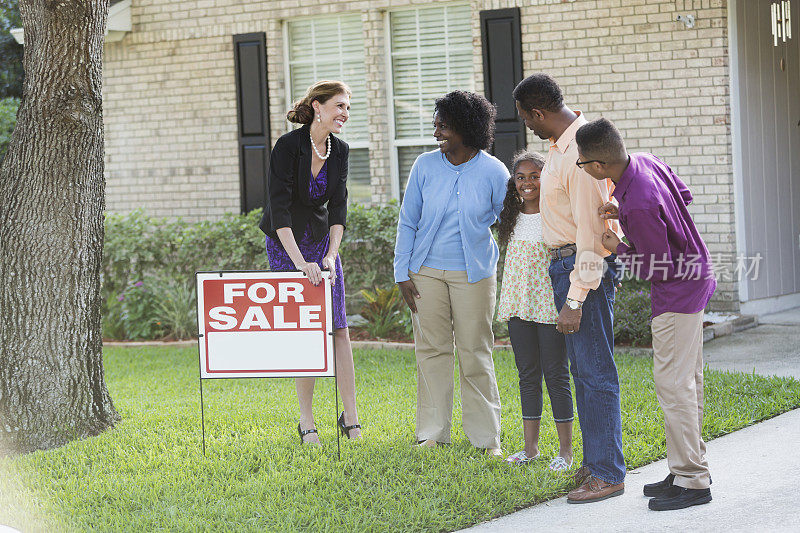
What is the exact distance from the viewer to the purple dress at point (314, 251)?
5980 millimetres

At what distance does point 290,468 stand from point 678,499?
6.64 ft

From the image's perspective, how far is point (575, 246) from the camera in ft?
16.1

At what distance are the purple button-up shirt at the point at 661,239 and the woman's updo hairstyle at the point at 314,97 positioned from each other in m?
1.92

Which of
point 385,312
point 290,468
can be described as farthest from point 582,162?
point 385,312

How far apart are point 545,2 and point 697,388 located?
6421 mm

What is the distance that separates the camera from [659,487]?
4891 millimetres

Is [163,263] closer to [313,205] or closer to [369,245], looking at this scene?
[369,245]

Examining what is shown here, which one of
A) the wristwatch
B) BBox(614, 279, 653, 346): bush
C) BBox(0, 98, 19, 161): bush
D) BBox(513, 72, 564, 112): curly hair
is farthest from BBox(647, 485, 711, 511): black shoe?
BBox(0, 98, 19, 161): bush

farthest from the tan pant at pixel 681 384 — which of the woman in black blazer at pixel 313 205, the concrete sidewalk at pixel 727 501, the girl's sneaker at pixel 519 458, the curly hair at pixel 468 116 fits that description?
the woman in black blazer at pixel 313 205

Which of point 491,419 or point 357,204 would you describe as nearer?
point 491,419

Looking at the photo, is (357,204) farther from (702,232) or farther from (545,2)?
(702,232)

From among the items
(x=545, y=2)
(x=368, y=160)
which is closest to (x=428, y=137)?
(x=368, y=160)

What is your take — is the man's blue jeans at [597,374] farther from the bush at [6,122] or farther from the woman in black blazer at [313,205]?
the bush at [6,122]

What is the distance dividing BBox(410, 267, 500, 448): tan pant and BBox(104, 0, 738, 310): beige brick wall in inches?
194
